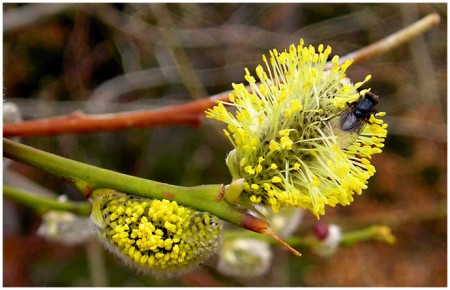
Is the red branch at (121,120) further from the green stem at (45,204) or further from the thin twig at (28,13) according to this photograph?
the thin twig at (28,13)

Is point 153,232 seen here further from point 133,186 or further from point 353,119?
point 353,119

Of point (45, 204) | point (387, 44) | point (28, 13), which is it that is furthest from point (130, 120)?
point (28, 13)

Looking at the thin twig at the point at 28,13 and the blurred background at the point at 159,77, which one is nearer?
the thin twig at the point at 28,13

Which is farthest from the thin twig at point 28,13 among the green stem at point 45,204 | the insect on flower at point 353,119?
the insect on flower at point 353,119

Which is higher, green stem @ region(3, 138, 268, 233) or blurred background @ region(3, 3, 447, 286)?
green stem @ region(3, 138, 268, 233)

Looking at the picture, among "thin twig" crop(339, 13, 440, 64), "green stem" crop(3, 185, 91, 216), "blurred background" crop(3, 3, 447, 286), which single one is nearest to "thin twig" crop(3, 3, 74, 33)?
"blurred background" crop(3, 3, 447, 286)

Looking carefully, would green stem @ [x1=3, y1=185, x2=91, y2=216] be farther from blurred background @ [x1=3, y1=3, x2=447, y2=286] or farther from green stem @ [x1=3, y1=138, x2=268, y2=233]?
blurred background @ [x1=3, y1=3, x2=447, y2=286]
